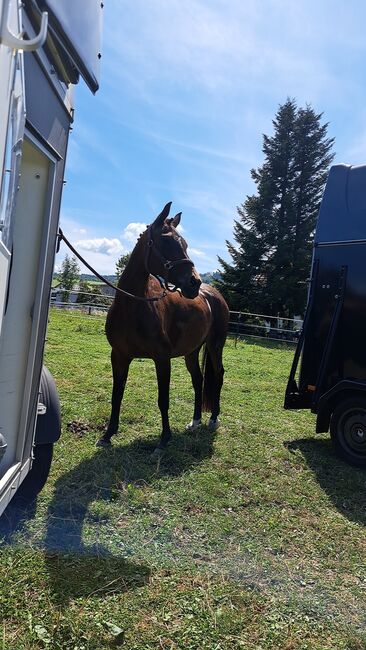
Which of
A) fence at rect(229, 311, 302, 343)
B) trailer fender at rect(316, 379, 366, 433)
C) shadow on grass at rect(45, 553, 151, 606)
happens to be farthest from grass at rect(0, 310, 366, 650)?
fence at rect(229, 311, 302, 343)

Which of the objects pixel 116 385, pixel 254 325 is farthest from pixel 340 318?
pixel 254 325

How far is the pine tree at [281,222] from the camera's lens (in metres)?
25.8

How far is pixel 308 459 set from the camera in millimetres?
4828

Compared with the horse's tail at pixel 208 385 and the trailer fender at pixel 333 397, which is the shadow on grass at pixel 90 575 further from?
the horse's tail at pixel 208 385

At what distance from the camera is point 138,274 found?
4.50 metres

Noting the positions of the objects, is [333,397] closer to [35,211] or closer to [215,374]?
[215,374]

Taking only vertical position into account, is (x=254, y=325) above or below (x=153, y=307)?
below

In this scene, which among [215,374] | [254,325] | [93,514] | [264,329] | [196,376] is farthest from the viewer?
[264,329]

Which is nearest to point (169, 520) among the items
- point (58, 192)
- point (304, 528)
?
point (304, 528)

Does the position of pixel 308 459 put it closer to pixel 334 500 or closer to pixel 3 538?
pixel 334 500

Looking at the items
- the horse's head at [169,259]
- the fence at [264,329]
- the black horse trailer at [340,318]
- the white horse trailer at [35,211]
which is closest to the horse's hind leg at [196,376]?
the black horse trailer at [340,318]

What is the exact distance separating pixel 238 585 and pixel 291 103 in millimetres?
32652

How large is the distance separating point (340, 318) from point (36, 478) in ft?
11.8

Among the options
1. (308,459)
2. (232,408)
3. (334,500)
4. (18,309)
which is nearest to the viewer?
(18,309)
